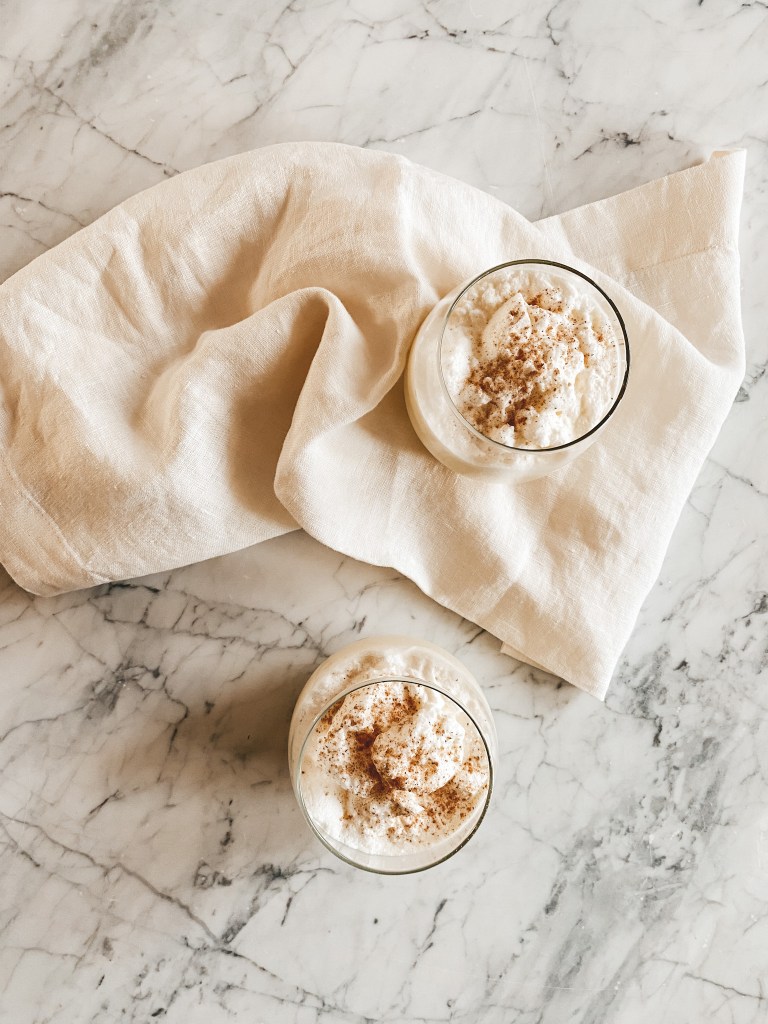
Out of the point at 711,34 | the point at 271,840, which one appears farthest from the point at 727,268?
the point at 271,840

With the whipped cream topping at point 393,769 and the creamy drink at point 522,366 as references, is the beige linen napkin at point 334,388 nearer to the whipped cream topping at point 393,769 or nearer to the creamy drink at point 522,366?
the creamy drink at point 522,366

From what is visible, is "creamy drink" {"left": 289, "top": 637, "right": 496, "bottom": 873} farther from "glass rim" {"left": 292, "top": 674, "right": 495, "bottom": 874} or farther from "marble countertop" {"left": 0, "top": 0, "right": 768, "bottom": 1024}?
"marble countertop" {"left": 0, "top": 0, "right": 768, "bottom": 1024}

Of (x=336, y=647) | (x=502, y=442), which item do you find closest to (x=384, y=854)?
(x=336, y=647)

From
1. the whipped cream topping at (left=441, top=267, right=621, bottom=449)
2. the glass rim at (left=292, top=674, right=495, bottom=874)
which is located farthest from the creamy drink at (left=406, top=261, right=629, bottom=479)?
the glass rim at (left=292, top=674, right=495, bottom=874)

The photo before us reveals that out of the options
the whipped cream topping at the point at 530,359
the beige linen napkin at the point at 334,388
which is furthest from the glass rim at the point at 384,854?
the whipped cream topping at the point at 530,359

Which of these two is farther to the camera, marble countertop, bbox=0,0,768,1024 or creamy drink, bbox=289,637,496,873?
marble countertop, bbox=0,0,768,1024

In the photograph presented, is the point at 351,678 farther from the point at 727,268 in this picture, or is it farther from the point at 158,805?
the point at 727,268
